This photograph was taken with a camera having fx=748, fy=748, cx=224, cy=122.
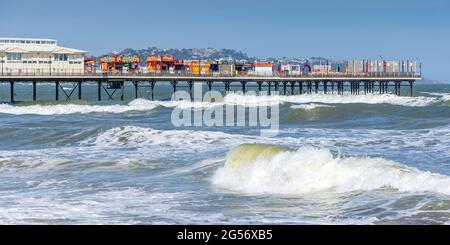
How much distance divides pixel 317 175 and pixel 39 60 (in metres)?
52.6

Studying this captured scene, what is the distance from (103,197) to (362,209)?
5.43m

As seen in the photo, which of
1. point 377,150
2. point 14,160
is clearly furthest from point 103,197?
point 377,150

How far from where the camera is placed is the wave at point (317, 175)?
52.7 feet

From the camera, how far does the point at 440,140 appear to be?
28453 mm

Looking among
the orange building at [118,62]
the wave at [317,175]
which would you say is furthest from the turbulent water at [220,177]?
the orange building at [118,62]

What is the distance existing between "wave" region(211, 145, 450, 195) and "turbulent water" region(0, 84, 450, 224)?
3 centimetres

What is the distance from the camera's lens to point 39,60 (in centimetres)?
6644

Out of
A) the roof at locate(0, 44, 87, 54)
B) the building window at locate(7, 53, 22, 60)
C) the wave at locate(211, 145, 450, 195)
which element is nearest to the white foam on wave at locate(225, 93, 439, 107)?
the roof at locate(0, 44, 87, 54)

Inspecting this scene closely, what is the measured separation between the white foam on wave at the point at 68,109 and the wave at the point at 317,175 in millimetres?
38376

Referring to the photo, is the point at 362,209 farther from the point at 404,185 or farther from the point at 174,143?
the point at 174,143

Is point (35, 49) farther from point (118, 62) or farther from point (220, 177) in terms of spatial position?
point (220, 177)

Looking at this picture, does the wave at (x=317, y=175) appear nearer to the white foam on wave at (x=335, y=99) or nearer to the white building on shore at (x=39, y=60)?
the white building on shore at (x=39, y=60)

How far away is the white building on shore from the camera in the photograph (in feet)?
214
